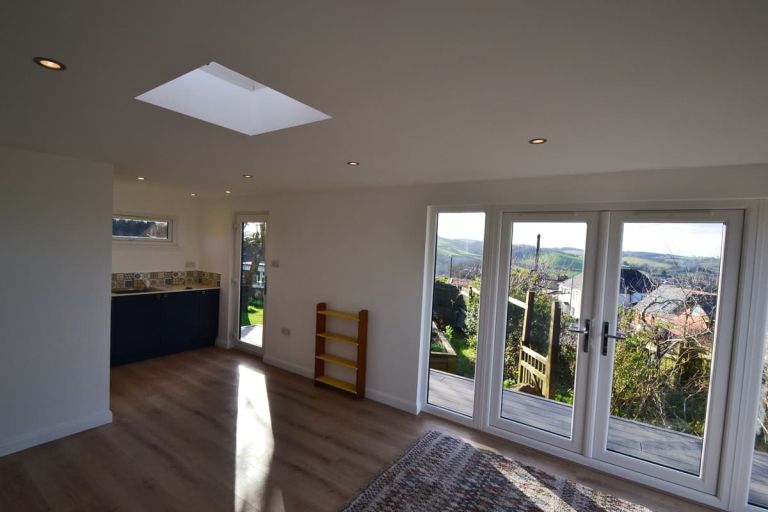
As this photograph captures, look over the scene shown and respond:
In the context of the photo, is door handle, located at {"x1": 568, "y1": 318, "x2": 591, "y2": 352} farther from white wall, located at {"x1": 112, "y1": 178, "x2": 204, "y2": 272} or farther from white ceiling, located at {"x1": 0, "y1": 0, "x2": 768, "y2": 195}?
white wall, located at {"x1": 112, "y1": 178, "x2": 204, "y2": 272}

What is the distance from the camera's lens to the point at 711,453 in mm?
2482

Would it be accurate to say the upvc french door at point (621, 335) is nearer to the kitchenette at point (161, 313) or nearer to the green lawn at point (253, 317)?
the green lawn at point (253, 317)

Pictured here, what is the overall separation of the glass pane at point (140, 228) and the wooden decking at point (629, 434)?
4.67m

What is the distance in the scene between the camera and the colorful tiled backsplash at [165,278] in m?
4.88

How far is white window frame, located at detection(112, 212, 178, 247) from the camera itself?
4.80 m

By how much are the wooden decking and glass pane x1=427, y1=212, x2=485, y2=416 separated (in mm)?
81

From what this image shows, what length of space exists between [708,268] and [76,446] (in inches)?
194

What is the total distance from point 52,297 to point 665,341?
4.77m

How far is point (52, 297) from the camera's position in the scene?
2.86 meters

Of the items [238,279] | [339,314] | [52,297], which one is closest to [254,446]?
[339,314]

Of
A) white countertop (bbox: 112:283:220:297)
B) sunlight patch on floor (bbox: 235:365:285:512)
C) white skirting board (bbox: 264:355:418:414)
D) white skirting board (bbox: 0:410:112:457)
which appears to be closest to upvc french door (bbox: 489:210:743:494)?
white skirting board (bbox: 264:355:418:414)

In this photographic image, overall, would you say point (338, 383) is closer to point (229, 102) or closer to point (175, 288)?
point (175, 288)

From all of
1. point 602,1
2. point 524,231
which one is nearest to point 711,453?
point 524,231

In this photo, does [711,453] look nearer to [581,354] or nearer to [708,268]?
[581,354]
